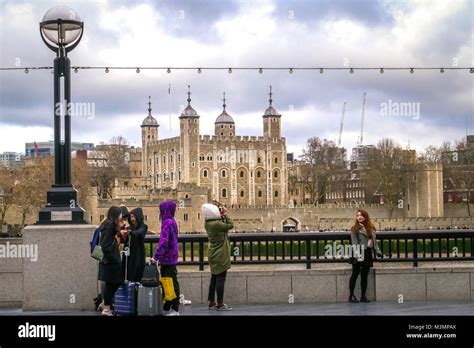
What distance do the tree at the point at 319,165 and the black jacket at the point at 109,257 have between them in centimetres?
10643

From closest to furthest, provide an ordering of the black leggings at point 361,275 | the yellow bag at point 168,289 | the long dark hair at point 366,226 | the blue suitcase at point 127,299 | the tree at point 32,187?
the blue suitcase at point 127,299
the yellow bag at point 168,289
the black leggings at point 361,275
the long dark hair at point 366,226
the tree at point 32,187

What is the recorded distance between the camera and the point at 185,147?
12450 cm

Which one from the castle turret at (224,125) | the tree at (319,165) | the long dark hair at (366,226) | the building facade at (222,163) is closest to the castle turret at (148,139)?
the building facade at (222,163)

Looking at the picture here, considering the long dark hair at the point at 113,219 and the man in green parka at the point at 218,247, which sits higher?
the long dark hair at the point at 113,219

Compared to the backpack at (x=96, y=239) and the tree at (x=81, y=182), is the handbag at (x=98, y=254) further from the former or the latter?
the tree at (x=81, y=182)

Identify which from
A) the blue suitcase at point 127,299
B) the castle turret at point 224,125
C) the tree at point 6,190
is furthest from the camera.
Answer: the castle turret at point 224,125

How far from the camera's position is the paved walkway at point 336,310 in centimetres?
1322

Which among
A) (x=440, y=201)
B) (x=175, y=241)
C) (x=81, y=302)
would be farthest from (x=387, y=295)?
(x=440, y=201)

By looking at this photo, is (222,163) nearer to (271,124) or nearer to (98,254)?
(271,124)

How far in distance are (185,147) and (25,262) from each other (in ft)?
364

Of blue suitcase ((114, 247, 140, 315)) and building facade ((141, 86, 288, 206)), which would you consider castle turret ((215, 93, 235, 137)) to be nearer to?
building facade ((141, 86, 288, 206))

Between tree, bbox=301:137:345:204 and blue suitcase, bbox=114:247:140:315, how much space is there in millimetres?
106494

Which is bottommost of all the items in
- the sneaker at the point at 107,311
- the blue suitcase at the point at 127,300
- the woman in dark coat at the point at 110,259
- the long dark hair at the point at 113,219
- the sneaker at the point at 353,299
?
the sneaker at the point at 353,299
